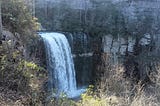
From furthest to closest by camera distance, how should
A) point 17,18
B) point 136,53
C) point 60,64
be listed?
point 136,53, point 60,64, point 17,18

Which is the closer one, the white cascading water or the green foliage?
the green foliage

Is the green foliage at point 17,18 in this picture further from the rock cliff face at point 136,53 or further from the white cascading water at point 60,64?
the rock cliff face at point 136,53

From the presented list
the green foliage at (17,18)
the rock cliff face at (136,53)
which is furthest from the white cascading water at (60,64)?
the rock cliff face at (136,53)

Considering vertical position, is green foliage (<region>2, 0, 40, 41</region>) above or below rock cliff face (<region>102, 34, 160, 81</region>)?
above

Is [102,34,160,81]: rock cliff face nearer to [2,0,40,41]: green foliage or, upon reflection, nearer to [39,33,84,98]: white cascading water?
[39,33,84,98]: white cascading water

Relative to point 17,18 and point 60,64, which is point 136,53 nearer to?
point 60,64

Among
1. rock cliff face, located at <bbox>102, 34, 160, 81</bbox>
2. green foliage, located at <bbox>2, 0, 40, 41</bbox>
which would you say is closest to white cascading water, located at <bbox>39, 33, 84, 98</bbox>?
green foliage, located at <bbox>2, 0, 40, 41</bbox>

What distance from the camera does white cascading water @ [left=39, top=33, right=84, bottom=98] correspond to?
1312 cm

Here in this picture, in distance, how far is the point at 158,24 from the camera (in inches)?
687

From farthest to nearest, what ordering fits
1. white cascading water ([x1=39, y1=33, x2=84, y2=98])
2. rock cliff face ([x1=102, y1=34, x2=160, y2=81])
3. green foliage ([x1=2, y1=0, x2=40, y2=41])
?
rock cliff face ([x1=102, y1=34, x2=160, y2=81]) < white cascading water ([x1=39, y1=33, x2=84, y2=98]) < green foliage ([x1=2, y1=0, x2=40, y2=41])

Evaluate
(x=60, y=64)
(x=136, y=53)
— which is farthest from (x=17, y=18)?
(x=136, y=53)

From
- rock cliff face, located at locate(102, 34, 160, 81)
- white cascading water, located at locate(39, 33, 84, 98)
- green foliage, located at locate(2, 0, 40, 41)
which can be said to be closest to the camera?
green foliage, located at locate(2, 0, 40, 41)

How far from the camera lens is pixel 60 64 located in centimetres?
1364

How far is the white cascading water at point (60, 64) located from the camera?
13.1 metres
